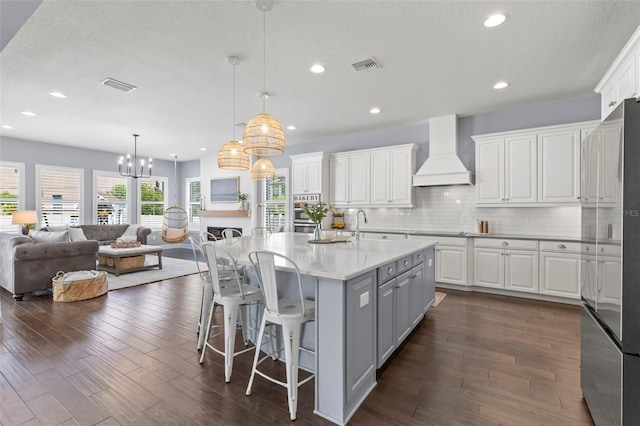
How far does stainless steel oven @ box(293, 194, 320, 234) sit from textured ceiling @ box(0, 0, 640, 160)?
1825 mm

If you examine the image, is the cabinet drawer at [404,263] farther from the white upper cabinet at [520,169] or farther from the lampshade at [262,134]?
the white upper cabinet at [520,169]

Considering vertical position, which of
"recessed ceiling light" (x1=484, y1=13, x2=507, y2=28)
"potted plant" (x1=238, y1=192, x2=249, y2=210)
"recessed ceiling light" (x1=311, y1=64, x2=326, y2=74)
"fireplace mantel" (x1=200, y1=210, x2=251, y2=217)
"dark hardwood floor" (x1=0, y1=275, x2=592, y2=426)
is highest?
"recessed ceiling light" (x1=484, y1=13, x2=507, y2=28)

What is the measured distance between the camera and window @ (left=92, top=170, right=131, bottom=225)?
27.9ft

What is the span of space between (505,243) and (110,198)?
9892 mm

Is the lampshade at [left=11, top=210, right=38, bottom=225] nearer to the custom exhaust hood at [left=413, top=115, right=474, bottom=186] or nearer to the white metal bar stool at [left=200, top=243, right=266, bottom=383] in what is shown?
the white metal bar stool at [left=200, top=243, right=266, bottom=383]

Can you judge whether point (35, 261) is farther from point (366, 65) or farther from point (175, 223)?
point (175, 223)

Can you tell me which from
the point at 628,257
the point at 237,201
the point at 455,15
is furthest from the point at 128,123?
the point at 628,257

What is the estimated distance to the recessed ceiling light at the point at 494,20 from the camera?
261cm

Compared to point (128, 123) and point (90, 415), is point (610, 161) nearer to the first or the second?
point (90, 415)

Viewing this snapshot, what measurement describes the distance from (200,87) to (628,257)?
14.8 ft

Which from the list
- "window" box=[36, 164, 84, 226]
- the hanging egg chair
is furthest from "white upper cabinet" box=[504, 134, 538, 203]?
"window" box=[36, 164, 84, 226]

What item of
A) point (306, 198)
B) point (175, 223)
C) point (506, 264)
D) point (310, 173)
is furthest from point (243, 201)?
point (506, 264)

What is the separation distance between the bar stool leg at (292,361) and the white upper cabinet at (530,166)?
4.31 m

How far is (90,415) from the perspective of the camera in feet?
6.46
